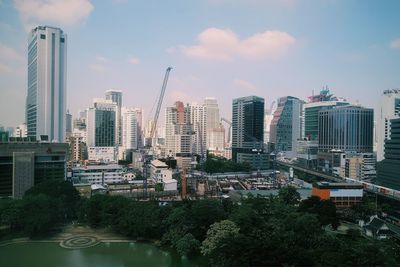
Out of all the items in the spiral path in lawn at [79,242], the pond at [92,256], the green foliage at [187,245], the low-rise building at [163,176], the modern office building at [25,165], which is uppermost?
the modern office building at [25,165]

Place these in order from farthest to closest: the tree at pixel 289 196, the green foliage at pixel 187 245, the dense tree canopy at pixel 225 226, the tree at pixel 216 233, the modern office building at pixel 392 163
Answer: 1. the modern office building at pixel 392 163
2. the tree at pixel 289 196
3. the green foliage at pixel 187 245
4. the tree at pixel 216 233
5. the dense tree canopy at pixel 225 226

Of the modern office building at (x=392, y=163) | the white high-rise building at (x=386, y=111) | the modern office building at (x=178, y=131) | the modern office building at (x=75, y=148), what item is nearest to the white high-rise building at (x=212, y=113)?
the modern office building at (x=178, y=131)

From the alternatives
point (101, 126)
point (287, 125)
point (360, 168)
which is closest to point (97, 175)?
point (101, 126)

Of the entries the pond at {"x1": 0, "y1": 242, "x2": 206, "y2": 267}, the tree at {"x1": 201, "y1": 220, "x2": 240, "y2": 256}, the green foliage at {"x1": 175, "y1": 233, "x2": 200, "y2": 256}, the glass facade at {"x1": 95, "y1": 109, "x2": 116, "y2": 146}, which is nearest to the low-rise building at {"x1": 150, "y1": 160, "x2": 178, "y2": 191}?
the pond at {"x1": 0, "y1": 242, "x2": 206, "y2": 267}

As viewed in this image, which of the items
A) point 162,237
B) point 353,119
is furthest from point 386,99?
point 162,237

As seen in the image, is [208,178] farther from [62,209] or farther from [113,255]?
[113,255]

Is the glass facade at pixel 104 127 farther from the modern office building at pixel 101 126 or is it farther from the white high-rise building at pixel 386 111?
the white high-rise building at pixel 386 111

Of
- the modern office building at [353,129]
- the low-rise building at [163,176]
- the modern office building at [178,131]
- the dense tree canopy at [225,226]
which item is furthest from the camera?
the modern office building at [178,131]

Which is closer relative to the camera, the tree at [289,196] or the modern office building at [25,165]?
the tree at [289,196]
